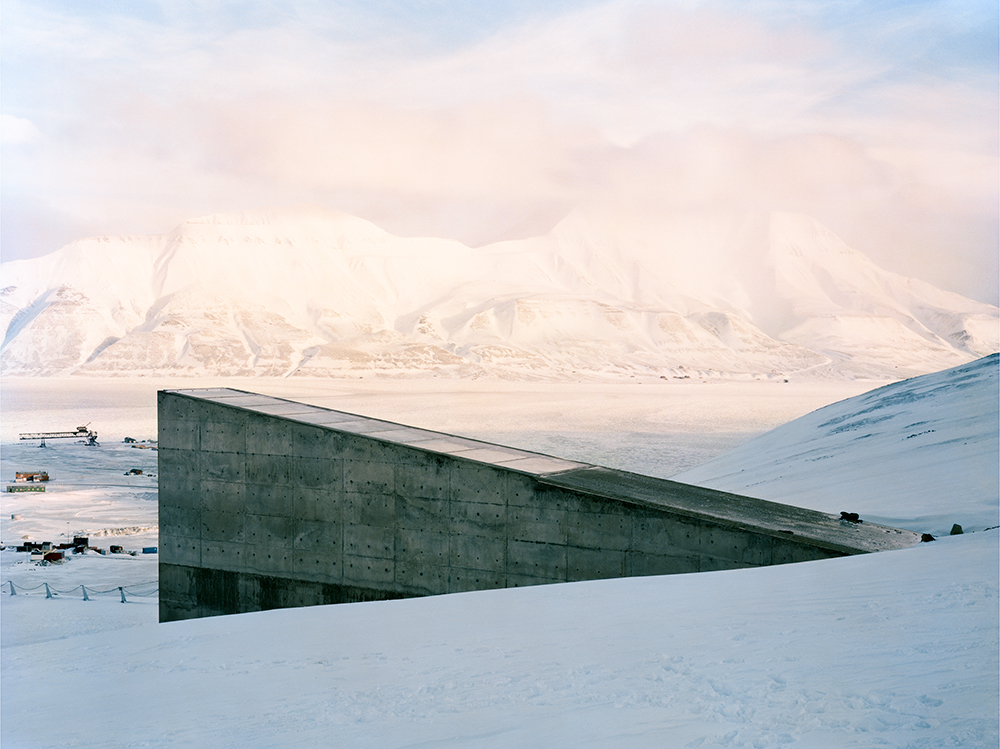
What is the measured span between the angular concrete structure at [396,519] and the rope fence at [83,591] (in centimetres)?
660

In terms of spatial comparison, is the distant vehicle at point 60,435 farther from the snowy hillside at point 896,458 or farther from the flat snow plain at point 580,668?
the flat snow plain at point 580,668

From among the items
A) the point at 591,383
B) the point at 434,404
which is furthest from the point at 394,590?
the point at 591,383

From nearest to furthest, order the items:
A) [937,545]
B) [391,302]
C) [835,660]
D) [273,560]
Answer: [835,660] → [937,545] → [273,560] → [391,302]

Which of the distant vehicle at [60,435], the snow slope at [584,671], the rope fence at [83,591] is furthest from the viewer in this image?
the distant vehicle at [60,435]

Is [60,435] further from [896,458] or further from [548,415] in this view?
[896,458]

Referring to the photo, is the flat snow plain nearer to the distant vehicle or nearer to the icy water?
the icy water

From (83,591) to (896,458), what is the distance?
1819cm

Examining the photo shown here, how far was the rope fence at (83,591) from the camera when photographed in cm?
1725

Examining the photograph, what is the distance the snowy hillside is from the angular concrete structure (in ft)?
6.17

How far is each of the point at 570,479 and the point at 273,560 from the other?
4.71 metres

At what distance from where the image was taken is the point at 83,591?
16922 mm

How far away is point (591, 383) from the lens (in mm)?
125688

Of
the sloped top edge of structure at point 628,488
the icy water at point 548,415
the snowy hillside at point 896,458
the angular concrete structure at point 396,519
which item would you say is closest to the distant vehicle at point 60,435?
the icy water at point 548,415

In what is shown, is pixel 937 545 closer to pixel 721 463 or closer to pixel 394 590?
pixel 394 590
